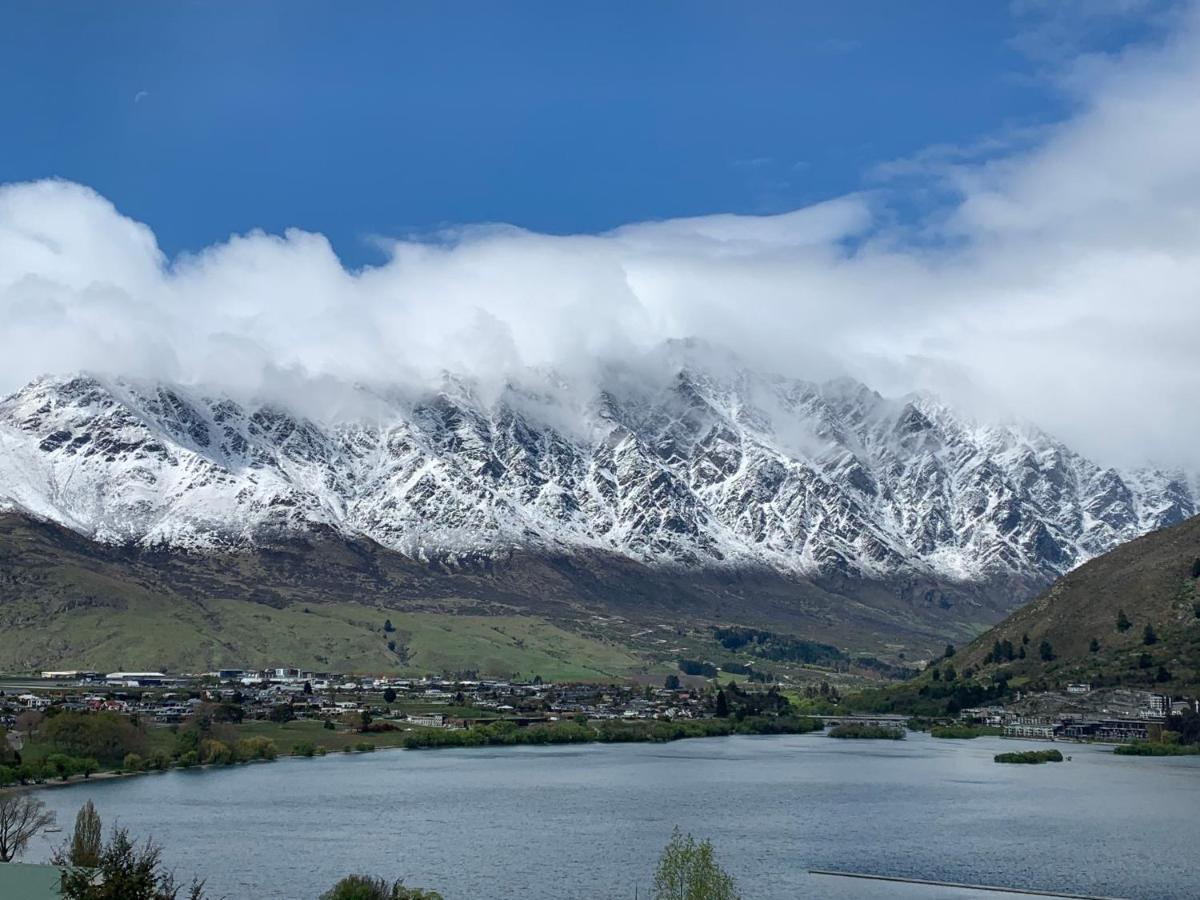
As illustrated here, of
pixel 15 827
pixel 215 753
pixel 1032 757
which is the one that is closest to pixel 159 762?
pixel 215 753

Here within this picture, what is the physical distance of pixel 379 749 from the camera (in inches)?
7569

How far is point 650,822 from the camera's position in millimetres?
121438

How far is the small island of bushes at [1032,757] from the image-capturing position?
6875 inches

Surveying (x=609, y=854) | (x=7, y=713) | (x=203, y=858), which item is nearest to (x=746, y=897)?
(x=609, y=854)

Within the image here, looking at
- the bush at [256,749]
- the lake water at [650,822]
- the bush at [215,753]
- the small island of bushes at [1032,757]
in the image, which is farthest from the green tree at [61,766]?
the small island of bushes at [1032,757]

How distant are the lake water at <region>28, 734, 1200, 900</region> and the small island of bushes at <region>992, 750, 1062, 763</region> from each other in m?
2.02

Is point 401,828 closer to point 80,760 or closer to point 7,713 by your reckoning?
point 80,760

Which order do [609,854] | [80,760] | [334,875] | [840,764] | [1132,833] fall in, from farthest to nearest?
[840,764] → [80,760] → [1132,833] → [609,854] → [334,875]

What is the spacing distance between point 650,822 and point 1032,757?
68.7 meters

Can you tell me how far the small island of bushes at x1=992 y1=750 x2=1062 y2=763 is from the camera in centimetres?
17462

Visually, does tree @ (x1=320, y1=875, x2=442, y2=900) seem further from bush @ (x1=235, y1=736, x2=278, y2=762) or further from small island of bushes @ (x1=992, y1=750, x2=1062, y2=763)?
small island of bushes @ (x1=992, y1=750, x2=1062, y2=763)

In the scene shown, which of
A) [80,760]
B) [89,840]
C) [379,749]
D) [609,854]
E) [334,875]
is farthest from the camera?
[379,749]

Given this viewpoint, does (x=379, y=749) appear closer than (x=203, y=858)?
No

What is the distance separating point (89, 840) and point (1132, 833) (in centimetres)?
7190
